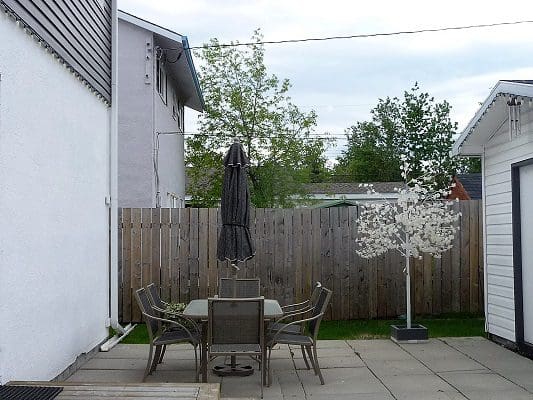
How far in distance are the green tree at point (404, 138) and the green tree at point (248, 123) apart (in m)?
13.1

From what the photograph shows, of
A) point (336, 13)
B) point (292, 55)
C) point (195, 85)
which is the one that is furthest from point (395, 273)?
point (292, 55)

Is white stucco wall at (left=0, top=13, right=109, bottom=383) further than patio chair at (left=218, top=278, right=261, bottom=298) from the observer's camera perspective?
No

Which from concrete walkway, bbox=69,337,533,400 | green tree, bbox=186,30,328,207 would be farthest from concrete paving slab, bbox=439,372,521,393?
green tree, bbox=186,30,328,207

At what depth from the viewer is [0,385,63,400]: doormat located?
4.13 m

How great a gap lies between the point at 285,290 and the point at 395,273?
169 centimetres

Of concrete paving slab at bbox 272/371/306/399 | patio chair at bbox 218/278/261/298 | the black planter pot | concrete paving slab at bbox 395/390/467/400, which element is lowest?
concrete paving slab at bbox 272/371/306/399

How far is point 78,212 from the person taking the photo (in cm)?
715

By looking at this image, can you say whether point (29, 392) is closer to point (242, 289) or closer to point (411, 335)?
point (242, 289)

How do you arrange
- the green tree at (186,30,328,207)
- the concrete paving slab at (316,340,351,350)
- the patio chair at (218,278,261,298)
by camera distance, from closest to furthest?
the patio chair at (218,278,261,298), the concrete paving slab at (316,340,351,350), the green tree at (186,30,328,207)

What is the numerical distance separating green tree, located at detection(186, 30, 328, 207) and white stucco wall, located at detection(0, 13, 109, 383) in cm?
1424

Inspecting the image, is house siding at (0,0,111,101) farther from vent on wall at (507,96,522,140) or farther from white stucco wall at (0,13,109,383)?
vent on wall at (507,96,522,140)

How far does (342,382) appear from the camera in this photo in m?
6.59

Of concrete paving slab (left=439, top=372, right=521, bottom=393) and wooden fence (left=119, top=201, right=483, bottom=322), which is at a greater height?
wooden fence (left=119, top=201, right=483, bottom=322)

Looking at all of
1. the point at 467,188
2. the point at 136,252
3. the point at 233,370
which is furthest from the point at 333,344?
the point at 467,188
